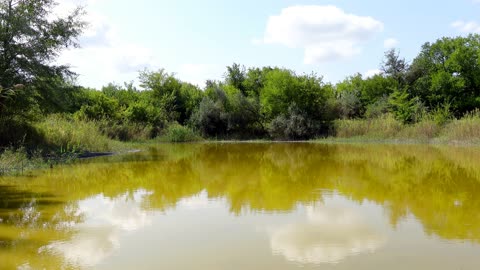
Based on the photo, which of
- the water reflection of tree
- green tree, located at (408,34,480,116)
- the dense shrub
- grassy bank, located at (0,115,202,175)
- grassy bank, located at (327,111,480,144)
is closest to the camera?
the water reflection of tree

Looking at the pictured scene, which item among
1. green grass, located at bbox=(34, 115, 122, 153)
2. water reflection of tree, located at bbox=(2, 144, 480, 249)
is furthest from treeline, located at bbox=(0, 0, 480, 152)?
water reflection of tree, located at bbox=(2, 144, 480, 249)

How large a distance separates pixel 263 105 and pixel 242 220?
28.6 meters

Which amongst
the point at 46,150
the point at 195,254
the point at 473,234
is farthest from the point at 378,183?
the point at 46,150

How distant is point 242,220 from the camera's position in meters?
6.54

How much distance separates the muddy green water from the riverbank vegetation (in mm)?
7286

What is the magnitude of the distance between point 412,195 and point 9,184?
28.9ft

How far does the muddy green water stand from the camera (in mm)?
4723

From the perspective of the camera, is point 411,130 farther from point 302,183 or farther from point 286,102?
point 302,183

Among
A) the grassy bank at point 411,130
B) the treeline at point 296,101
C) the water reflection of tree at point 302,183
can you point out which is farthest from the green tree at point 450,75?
the water reflection of tree at point 302,183

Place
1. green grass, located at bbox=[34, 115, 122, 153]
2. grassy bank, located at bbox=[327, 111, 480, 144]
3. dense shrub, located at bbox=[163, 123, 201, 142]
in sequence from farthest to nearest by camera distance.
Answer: dense shrub, located at bbox=[163, 123, 201, 142]
grassy bank, located at bbox=[327, 111, 480, 144]
green grass, located at bbox=[34, 115, 122, 153]

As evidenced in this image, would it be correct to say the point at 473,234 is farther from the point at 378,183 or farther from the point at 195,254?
the point at 378,183

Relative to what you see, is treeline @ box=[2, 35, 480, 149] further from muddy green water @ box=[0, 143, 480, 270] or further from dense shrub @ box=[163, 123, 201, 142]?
muddy green water @ box=[0, 143, 480, 270]

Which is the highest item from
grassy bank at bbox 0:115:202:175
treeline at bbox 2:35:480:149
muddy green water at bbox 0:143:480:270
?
treeline at bbox 2:35:480:149

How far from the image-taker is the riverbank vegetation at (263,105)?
58.4ft
